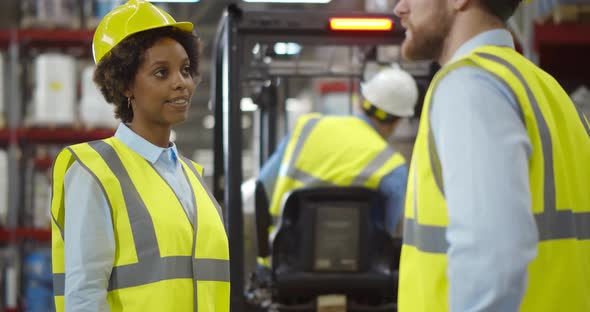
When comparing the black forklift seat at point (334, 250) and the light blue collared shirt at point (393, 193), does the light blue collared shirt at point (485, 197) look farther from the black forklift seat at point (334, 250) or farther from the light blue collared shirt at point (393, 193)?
the light blue collared shirt at point (393, 193)

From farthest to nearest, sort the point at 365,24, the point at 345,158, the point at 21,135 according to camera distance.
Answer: the point at 21,135
the point at 345,158
the point at 365,24

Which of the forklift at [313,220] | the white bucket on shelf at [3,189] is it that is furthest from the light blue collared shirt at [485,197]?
the white bucket on shelf at [3,189]

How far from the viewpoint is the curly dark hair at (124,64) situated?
2.62 m

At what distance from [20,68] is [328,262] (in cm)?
413

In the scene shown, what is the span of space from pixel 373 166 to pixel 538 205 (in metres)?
3.62

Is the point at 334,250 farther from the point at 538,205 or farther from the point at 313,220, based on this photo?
the point at 538,205

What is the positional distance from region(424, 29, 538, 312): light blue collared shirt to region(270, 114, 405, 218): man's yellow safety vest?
12.1 feet

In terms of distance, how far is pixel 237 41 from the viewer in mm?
4938

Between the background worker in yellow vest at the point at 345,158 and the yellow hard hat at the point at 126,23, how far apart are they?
2.79 m

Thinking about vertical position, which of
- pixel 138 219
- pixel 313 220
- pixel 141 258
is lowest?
pixel 313 220

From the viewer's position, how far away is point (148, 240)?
2.46 m

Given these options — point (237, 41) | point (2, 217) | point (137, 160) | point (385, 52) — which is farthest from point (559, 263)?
point (2, 217)

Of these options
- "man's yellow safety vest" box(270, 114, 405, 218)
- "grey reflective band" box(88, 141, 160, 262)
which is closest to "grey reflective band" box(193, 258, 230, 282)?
"grey reflective band" box(88, 141, 160, 262)

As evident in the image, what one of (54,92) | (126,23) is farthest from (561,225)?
(54,92)
